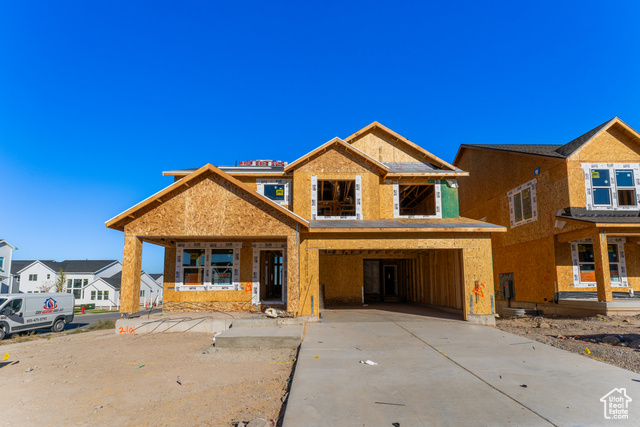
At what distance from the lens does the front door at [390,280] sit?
25.0 m

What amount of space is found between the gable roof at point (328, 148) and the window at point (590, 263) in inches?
413

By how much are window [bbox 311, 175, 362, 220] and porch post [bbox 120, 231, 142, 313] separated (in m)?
7.07

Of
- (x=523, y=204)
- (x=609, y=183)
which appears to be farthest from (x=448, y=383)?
(x=523, y=204)

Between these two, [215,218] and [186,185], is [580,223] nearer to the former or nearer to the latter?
[215,218]

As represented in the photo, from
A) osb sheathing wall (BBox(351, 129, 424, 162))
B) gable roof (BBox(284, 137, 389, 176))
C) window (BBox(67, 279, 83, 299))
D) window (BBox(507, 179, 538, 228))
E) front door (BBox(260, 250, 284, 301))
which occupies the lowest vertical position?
window (BBox(67, 279, 83, 299))

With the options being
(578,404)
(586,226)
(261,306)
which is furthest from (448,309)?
(578,404)

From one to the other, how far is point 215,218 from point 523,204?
16.8m

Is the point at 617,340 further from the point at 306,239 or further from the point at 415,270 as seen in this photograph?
the point at 415,270

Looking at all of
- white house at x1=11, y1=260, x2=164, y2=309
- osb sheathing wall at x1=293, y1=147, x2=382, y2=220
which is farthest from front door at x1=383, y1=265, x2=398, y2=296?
white house at x1=11, y1=260, x2=164, y2=309

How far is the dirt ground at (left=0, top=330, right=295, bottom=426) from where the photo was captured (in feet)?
18.0

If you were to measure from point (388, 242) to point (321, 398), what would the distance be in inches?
351

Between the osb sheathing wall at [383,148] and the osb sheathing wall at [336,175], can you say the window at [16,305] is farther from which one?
the osb sheathing wall at [383,148]

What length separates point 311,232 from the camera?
1405 centimetres

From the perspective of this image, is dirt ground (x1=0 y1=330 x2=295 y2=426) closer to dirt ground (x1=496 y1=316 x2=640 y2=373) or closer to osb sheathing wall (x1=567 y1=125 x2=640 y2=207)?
dirt ground (x1=496 y1=316 x2=640 y2=373)
